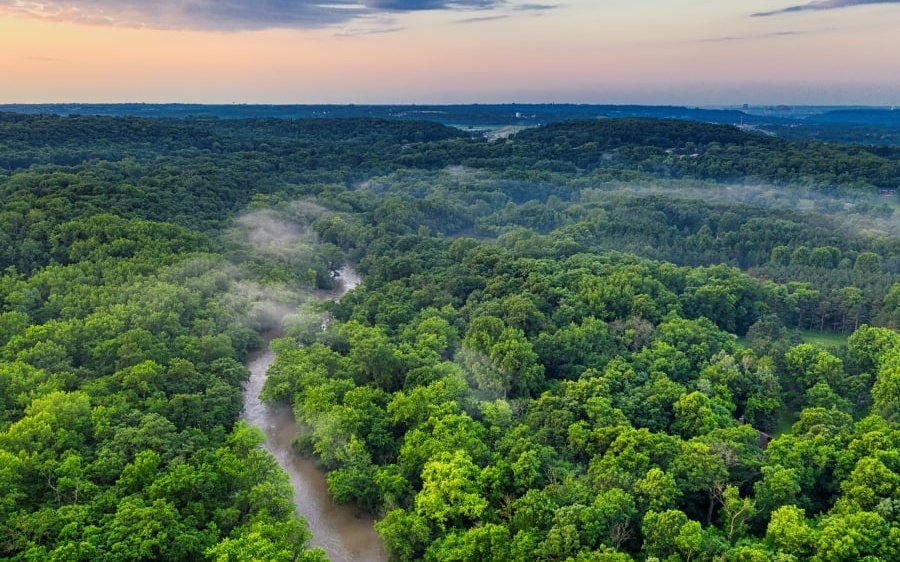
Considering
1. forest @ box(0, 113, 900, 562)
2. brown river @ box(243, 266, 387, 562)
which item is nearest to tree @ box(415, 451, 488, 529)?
forest @ box(0, 113, 900, 562)

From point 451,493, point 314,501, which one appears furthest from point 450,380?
point 314,501

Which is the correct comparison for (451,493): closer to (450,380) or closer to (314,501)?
(314,501)

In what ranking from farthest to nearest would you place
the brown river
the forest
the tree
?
1. the brown river
2. the tree
3. the forest

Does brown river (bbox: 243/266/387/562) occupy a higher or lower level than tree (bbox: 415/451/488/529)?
lower

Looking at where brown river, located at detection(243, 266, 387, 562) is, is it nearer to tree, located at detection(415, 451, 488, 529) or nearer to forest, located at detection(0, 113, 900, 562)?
forest, located at detection(0, 113, 900, 562)

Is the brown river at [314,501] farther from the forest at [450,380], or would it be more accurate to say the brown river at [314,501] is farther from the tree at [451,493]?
the tree at [451,493]

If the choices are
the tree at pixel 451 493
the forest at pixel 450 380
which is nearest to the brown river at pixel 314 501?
the forest at pixel 450 380

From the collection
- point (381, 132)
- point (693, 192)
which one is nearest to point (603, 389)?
point (693, 192)
